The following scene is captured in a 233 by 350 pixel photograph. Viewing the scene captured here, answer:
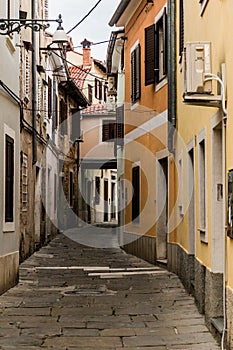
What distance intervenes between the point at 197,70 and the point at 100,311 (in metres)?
4.14

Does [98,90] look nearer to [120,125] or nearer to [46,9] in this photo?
[46,9]

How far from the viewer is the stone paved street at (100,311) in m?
7.87

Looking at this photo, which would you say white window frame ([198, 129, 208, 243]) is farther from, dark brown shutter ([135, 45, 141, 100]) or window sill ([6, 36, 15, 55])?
dark brown shutter ([135, 45, 141, 100])

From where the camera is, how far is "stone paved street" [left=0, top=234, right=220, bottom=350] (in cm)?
787

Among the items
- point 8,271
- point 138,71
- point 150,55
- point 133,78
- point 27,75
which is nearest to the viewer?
point 8,271

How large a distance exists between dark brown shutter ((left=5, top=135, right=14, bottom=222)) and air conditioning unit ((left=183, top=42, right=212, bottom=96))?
17.1 ft

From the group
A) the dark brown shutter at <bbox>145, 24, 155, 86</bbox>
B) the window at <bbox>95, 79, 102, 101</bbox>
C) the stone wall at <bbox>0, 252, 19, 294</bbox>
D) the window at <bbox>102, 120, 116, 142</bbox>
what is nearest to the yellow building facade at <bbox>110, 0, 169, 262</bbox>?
the dark brown shutter at <bbox>145, 24, 155, 86</bbox>

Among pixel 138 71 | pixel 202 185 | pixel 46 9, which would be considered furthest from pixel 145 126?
pixel 46 9

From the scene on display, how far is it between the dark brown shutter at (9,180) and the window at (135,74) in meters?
6.21

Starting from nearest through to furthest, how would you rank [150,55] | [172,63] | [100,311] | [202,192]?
1. [202,192]
2. [100,311]
3. [172,63]
4. [150,55]

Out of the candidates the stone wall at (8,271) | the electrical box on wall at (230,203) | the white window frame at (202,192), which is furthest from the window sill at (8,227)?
the electrical box on wall at (230,203)

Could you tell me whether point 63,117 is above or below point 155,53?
above

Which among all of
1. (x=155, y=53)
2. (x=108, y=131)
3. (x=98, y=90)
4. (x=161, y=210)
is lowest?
(x=161, y=210)

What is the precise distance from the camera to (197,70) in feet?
23.6
